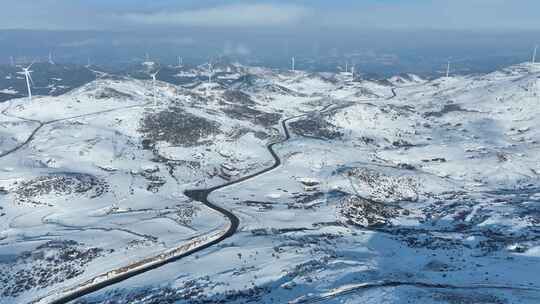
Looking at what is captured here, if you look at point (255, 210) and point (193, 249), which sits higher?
point (193, 249)

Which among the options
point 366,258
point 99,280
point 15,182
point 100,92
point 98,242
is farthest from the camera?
point 100,92

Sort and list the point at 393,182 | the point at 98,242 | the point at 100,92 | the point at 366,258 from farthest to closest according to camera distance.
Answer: the point at 100,92 → the point at 393,182 → the point at 98,242 → the point at 366,258

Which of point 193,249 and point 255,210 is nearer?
point 193,249

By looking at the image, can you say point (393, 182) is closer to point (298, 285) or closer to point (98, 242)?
point (298, 285)

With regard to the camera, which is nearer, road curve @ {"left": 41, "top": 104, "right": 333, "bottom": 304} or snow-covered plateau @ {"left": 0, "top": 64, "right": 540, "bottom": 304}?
snow-covered plateau @ {"left": 0, "top": 64, "right": 540, "bottom": 304}

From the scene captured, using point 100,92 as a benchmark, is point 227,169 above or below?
below

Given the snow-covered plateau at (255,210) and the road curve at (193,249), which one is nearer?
the snow-covered plateau at (255,210)

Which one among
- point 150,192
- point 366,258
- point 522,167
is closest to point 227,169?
point 150,192

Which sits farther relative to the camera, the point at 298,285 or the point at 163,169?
the point at 163,169
